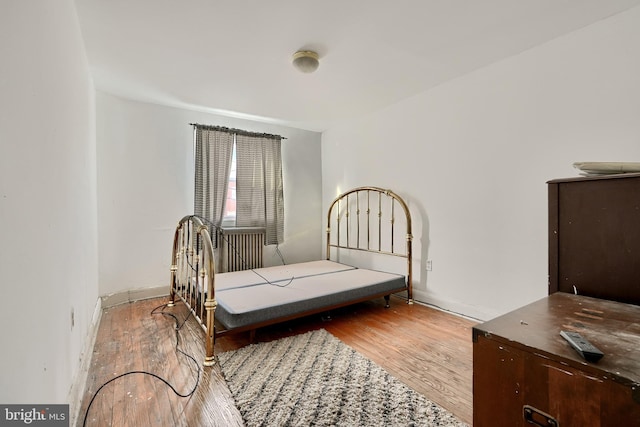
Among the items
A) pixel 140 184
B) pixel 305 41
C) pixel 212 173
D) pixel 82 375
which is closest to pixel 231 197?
pixel 212 173

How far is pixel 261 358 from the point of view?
1.97m

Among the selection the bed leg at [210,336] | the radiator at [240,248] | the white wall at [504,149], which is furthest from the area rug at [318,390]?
the radiator at [240,248]

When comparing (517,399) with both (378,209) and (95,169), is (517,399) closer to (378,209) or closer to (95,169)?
(378,209)

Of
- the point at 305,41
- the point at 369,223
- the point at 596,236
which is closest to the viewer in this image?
the point at 596,236

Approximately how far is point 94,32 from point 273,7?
129 centimetres

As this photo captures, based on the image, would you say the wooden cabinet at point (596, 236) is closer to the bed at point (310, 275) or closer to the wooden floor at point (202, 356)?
the wooden floor at point (202, 356)

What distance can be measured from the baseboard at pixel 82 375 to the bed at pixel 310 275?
25.7 inches

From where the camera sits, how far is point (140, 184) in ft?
10.6

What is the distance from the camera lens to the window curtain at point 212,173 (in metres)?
3.47

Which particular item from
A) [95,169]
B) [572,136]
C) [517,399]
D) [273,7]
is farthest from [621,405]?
[95,169]

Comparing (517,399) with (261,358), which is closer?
(517,399)

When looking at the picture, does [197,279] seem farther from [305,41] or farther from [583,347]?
[583,347]

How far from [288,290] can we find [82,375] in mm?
1455

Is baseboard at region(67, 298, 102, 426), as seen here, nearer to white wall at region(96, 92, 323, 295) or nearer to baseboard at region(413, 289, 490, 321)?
white wall at region(96, 92, 323, 295)
